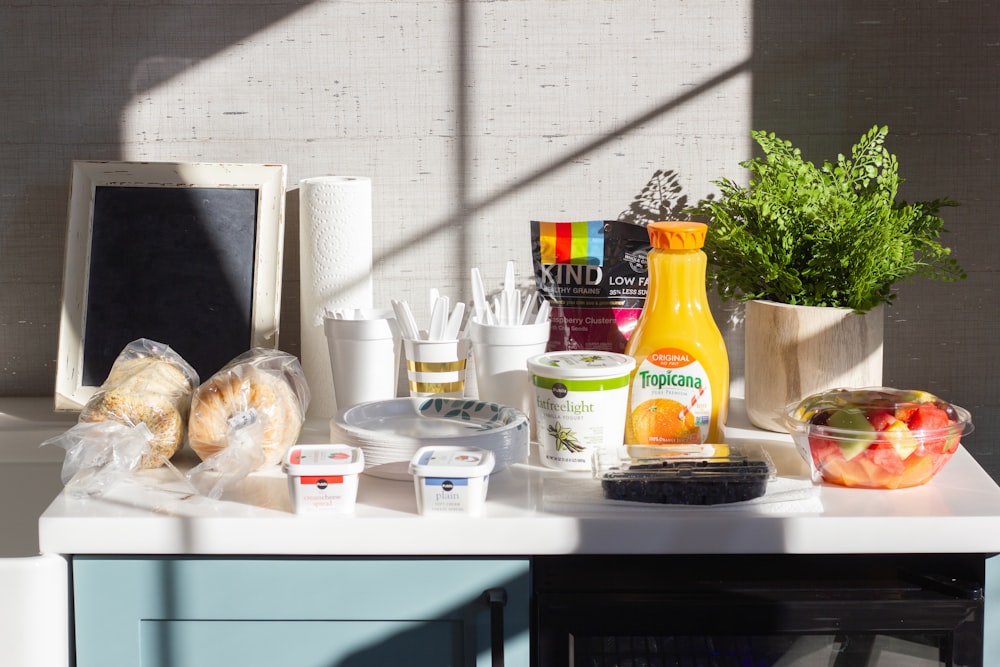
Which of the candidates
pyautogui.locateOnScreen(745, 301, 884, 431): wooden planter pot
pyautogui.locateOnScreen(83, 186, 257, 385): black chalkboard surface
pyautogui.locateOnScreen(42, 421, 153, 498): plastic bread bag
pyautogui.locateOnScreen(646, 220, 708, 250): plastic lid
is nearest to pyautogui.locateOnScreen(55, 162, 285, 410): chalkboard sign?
pyautogui.locateOnScreen(83, 186, 257, 385): black chalkboard surface

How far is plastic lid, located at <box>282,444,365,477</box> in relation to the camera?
1150 mm

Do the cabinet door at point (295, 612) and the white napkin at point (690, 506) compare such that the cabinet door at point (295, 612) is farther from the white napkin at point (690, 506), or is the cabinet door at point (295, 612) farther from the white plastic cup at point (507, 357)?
the white plastic cup at point (507, 357)

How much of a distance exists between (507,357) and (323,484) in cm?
39

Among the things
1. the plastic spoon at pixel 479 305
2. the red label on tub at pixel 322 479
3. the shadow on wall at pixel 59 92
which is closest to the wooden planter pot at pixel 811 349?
the plastic spoon at pixel 479 305

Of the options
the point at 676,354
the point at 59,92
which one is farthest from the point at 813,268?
the point at 59,92

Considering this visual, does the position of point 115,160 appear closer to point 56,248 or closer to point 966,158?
point 56,248

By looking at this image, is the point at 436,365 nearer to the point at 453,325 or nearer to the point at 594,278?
the point at 453,325

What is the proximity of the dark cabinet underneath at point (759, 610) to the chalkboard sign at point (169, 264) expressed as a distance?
0.70m

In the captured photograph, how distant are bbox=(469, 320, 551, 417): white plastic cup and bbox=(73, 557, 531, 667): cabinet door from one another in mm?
347

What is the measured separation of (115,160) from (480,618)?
97 centimetres

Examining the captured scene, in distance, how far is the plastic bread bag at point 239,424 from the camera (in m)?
1.25

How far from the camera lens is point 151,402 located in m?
1.32

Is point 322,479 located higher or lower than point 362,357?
lower

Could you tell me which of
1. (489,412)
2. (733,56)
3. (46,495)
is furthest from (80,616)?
(733,56)
